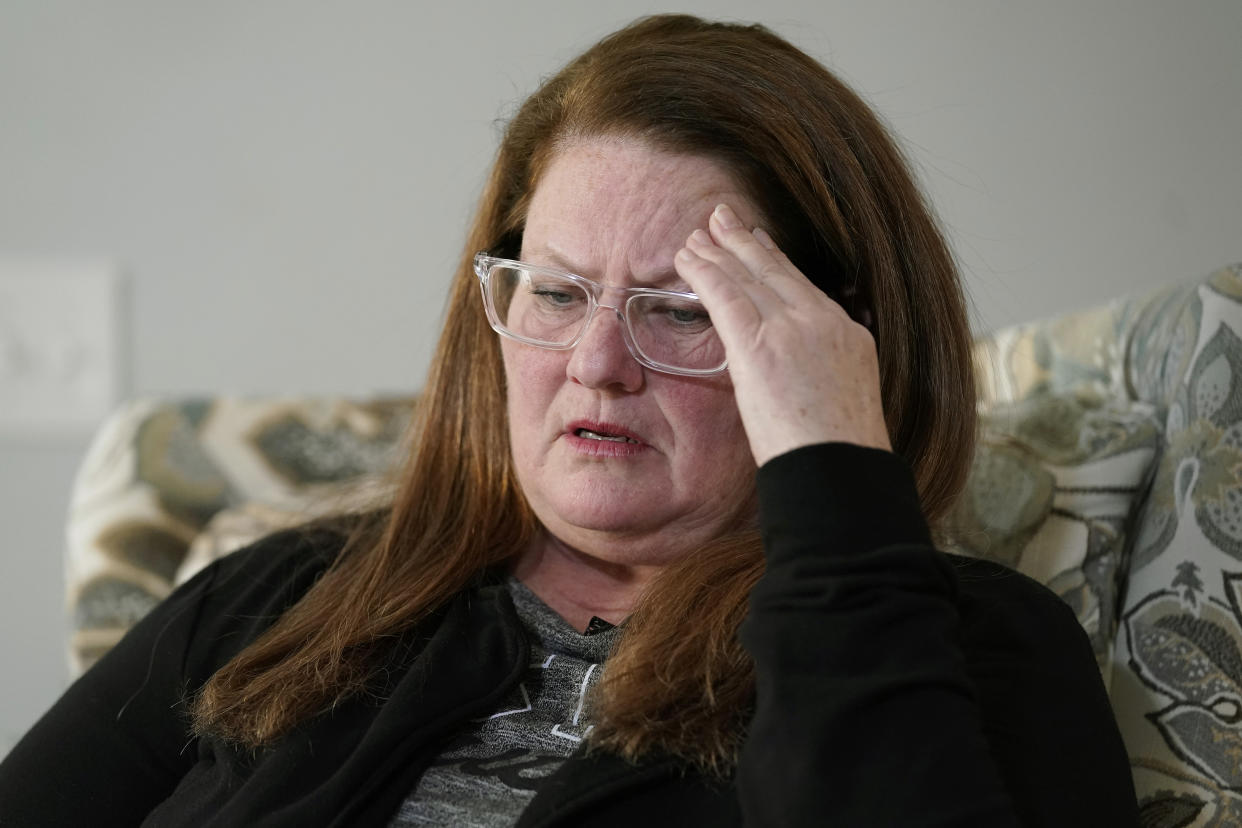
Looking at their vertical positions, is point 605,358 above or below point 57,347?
above

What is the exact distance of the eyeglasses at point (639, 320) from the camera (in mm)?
986

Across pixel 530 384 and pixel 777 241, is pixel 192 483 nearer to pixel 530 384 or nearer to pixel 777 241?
pixel 530 384

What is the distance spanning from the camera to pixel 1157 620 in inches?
41.3

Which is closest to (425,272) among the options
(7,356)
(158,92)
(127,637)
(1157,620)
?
(158,92)

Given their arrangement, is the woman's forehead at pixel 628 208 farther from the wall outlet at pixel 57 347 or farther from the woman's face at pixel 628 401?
the wall outlet at pixel 57 347

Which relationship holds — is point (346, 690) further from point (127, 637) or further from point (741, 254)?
point (741, 254)

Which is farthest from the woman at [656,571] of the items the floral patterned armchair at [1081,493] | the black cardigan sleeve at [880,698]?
the floral patterned armchair at [1081,493]

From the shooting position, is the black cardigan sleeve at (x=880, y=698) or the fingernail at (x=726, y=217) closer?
the black cardigan sleeve at (x=880, y=698)

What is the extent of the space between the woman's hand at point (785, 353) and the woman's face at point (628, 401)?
0.07 meters

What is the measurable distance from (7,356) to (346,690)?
1289mm

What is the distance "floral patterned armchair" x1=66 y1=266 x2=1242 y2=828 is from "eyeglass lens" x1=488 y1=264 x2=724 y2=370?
0.36m

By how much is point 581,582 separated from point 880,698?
0.45m

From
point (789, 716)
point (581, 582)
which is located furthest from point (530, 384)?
point (789, 716)

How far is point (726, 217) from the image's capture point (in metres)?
0.99
